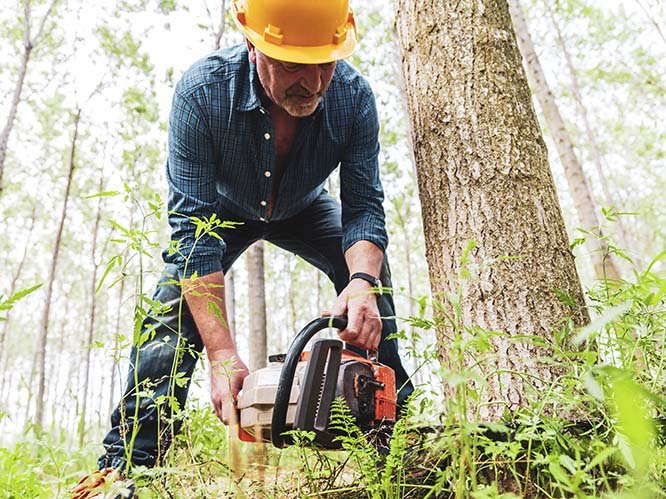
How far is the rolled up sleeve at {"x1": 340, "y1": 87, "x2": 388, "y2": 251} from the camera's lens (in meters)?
2.55

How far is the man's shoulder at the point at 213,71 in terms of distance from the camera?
2.40 meters

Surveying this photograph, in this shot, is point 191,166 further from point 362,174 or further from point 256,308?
point 256,308

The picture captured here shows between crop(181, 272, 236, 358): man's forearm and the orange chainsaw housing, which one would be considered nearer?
the orange chainsaw housing

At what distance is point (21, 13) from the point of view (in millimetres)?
8867

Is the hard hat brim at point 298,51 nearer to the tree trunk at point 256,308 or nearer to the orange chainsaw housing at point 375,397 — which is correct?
the orange chainsaw housing at point 375,397

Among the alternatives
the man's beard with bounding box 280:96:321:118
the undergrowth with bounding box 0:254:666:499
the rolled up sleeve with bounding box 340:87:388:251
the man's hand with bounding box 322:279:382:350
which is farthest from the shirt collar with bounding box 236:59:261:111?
the undergrowth with bounding box 0:254:666:499

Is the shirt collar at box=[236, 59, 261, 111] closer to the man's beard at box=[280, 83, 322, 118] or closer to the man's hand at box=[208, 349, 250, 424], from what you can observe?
the man's beard at box=[280, 83, 322, 118]

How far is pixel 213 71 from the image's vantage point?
96.0 inches

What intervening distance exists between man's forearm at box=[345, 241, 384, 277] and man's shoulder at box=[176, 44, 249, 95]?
3.12 feet

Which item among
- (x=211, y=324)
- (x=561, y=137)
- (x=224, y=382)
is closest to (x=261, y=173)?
(x=211, y=324)

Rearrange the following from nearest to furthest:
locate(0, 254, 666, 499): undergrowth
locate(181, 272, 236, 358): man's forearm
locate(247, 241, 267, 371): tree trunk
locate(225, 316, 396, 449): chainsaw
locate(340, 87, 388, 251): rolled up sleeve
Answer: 1. locate(0, 254, 666, 499): undergrowth
2. locate(225, 316, 396, 449): chainsaw
3. locate(181, 272, 236, 358): man's forearm
4. locate(340, 87, 388, 251): rolled up sleeve
5. locate(247, 241, 267, 371): tree trunk

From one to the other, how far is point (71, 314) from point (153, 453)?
92.6 feet

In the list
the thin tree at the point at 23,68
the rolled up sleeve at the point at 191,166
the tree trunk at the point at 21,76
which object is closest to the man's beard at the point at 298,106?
the rolled up sleeve at the point at 191,166

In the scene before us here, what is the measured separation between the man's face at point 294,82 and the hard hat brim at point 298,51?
0.18 feet
